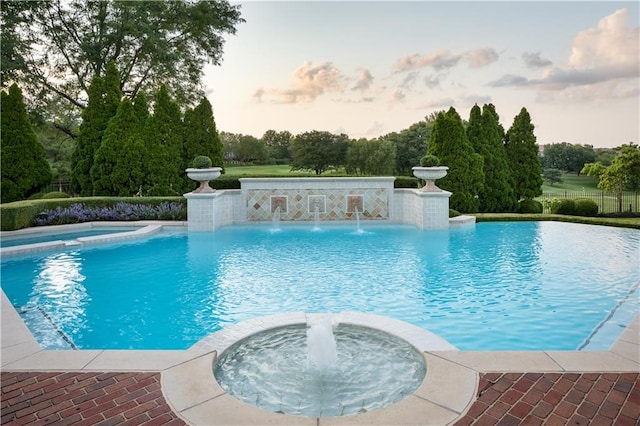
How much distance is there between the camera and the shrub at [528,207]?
17.2 m

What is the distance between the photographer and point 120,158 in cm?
1539

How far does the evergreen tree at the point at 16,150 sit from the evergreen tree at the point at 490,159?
16.8 m

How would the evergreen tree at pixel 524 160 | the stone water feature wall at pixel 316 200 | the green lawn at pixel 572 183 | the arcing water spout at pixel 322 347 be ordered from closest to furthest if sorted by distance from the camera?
the arcing water spout at pixel 322 347, the stone water feature wall at pixel 316 200, the evergreen tree at pixel 524 160, the green lawn at pixel 572 183

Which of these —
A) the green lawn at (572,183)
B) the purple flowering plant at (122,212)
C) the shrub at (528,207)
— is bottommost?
the shrub at (528,207)

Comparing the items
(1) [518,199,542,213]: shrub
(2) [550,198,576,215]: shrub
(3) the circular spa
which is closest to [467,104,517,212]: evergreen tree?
(1) [518,199,542,213]: shrub

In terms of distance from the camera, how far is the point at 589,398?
10.1 ft

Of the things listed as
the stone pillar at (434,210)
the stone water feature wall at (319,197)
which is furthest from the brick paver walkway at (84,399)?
the stone water feature wall at (319,197)

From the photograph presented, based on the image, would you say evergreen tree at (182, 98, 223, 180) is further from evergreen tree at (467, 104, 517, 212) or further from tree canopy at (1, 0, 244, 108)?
evergreen tree at (467, 104, 517, 212)

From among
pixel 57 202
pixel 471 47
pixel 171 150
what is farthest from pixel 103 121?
pixel 471 47

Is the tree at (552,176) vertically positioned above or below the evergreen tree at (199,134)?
below

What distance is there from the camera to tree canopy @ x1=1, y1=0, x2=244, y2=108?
60.8ft

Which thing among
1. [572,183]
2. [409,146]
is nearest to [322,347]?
[409,146]

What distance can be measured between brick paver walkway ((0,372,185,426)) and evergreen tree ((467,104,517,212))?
1572cm

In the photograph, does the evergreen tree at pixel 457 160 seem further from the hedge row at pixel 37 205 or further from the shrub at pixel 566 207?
the hedge row at pixel 37 205
